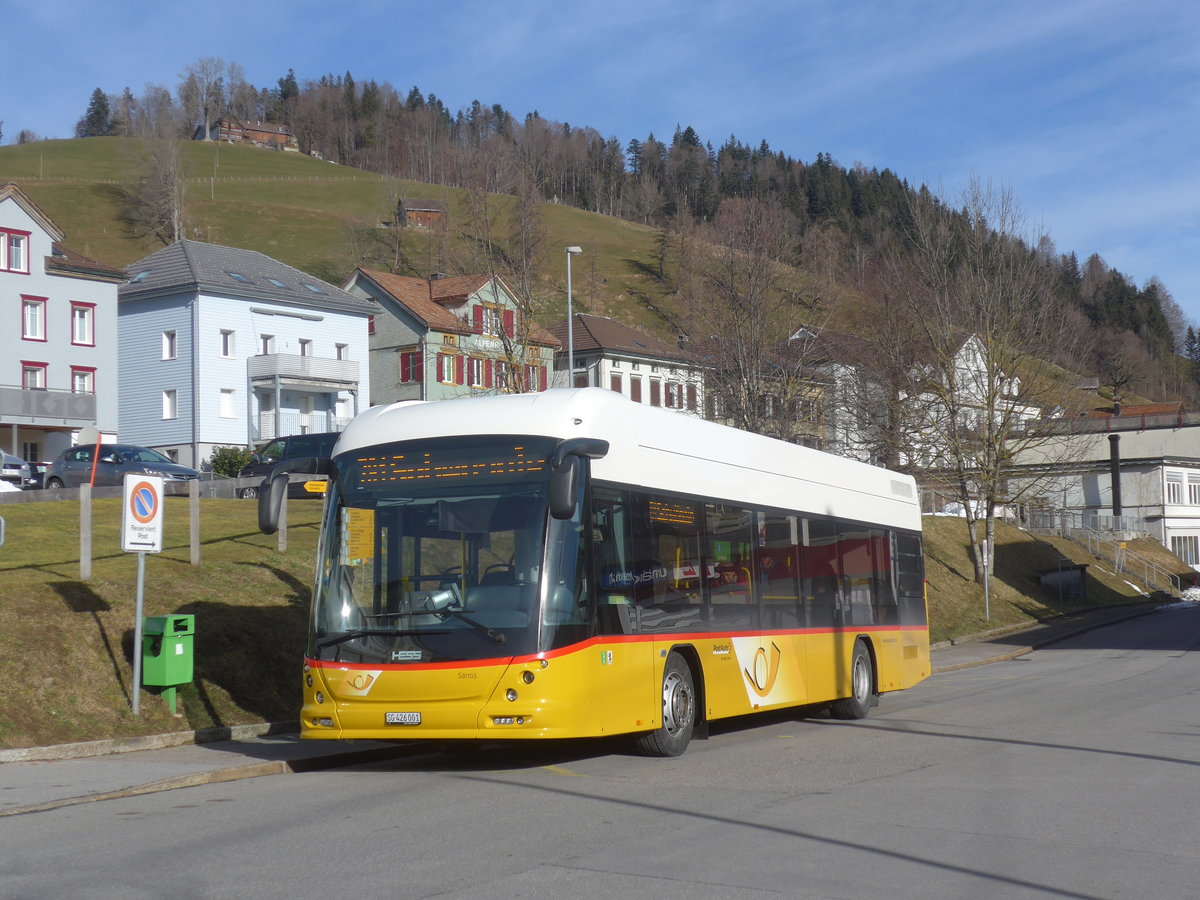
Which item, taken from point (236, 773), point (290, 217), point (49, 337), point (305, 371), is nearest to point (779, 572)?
point (236, 773)

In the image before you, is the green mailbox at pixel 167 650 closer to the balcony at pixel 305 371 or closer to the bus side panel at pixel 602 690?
the bus side panel at pixel 602 690

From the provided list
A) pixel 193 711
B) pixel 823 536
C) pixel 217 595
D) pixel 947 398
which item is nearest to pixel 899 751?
pixel 823 536

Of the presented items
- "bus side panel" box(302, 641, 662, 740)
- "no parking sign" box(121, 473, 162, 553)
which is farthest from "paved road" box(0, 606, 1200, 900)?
"no parking sign" box(121, 473, 162, 553)

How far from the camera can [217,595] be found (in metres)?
17.2

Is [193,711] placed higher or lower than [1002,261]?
lower

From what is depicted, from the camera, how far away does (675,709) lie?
40.9ft

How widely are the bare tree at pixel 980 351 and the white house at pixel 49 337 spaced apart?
117 ft

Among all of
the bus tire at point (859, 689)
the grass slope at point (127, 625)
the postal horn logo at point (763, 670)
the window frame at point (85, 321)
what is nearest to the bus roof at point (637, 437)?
the postal horn logo at point (763, 670)

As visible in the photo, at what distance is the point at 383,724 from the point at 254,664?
5.30 metres

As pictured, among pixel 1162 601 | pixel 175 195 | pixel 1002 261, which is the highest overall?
pixel 175 195

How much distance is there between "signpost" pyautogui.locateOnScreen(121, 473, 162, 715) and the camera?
13.3m

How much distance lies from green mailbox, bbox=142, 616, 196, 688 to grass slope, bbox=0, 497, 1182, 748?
0.42 metres

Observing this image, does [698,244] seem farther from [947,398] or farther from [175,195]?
[175,195]

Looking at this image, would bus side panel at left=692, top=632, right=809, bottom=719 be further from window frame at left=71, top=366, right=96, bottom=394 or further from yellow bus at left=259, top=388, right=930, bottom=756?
window frame at left=71, top=366, right=96, bottom=394
